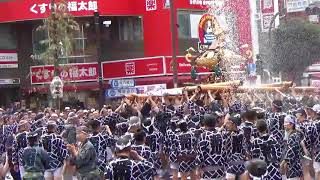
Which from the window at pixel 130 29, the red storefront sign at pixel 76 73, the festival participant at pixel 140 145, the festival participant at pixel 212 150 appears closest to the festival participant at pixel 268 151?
the festival participant at pixel 212 150

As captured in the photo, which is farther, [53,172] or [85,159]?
[53,172]

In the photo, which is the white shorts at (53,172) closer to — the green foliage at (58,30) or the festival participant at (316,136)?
the festival participant at (316,136)

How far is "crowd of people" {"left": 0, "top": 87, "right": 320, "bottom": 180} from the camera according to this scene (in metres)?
10.3

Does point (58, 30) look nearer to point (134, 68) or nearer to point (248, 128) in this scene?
point (134, 68)

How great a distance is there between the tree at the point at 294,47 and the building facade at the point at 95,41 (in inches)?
250

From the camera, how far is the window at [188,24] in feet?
133

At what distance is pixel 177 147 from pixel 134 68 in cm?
2553

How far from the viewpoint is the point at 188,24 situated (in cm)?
4094

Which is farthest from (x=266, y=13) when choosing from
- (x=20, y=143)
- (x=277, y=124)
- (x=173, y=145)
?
(x=20, y=143)

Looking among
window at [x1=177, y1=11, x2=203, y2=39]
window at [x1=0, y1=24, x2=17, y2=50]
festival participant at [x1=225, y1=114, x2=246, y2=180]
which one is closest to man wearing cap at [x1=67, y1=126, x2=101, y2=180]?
festival participant at [x1=225, y1=114, x2=246, y2=180]

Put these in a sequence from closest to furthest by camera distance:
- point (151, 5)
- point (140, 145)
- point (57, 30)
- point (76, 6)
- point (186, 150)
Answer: point (140, 145) → point (186, 150) → point (57, 30) → point (76, 6) → point (151, 5)

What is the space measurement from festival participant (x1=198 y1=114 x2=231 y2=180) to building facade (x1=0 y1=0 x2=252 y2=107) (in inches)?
993

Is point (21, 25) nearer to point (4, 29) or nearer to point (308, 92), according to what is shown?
point (4, 29)

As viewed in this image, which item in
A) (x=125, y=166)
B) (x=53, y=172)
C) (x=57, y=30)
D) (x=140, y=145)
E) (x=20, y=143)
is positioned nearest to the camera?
(x=125, y=166)
